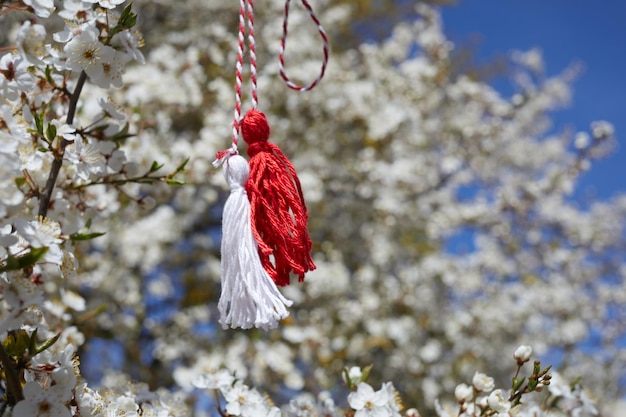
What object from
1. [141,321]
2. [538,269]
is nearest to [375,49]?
[141,321]

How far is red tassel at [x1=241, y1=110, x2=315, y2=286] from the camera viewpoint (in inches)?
48.7

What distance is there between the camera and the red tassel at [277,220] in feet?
4.06

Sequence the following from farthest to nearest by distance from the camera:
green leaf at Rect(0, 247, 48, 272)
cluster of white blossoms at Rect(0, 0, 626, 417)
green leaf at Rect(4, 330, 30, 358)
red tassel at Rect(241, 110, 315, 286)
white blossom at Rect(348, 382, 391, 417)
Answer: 1. cluster of white blossoms at Rect(0, 0, 626, 417)
2. white blossom at Rect(348, 382, 391, 417)
3. red tassel at Rect(241, 110, 315, 286)
4. green leaf at Rect(4, 330, 30, 358)
5. green leaf at Rect(0, 247, 48, 272)

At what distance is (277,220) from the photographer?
1.25 metres

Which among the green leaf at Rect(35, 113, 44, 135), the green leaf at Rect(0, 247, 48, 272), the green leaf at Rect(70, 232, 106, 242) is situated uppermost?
the green leaf at Rect(35, 113, 44, 135)

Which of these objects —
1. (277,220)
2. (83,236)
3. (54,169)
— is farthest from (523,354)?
(54,169)

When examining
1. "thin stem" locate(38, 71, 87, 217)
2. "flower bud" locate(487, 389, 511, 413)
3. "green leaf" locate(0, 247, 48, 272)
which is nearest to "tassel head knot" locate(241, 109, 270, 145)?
"thin stem" locate(38, 71, 87, 217)

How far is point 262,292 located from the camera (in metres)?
1.17

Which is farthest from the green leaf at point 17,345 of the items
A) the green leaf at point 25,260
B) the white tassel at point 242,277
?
the white tassel at point 242,277

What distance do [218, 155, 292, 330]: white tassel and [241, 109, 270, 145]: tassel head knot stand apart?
0.09 metres

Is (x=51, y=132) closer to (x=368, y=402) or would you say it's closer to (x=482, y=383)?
(x=368, y=402)

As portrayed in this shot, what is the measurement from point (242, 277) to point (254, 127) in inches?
14.1

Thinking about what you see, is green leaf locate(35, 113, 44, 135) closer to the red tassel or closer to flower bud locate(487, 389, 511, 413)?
the red tassel

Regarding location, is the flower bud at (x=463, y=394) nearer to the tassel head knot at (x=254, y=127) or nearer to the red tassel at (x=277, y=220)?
the red tassel at (x=277, y=220)
